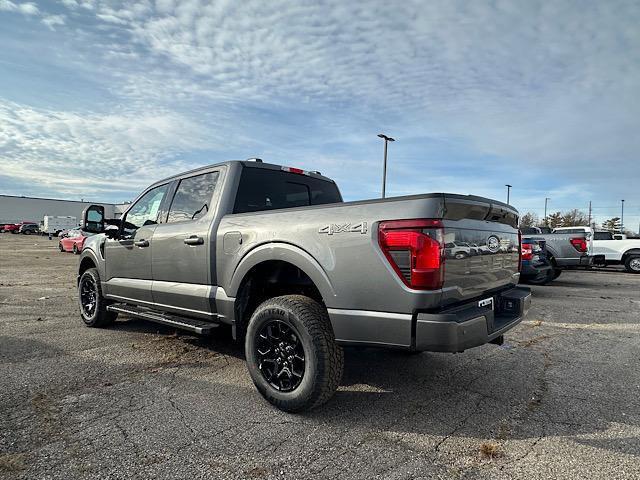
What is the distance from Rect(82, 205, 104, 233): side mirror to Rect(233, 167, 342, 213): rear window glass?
2277 millimetres

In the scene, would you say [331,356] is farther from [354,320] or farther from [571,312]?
[571,312]

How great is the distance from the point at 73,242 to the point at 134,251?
2098 centimetres

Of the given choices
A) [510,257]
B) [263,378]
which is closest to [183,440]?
[263,378]

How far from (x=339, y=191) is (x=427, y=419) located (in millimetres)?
2957

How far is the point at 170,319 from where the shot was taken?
416 cm

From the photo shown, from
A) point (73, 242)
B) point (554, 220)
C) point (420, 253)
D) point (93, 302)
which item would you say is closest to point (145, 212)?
point (93, 302)

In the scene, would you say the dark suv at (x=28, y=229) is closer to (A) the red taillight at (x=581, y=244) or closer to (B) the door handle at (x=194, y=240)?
(A) the red taillight at (x=581, y=244)

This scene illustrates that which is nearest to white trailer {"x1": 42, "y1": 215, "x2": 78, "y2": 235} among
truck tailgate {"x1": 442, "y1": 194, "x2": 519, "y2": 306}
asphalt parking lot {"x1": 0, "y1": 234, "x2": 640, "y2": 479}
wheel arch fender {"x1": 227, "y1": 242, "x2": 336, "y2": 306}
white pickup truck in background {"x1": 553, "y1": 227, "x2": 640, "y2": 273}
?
white pickup truck in background {"x1": 553, "y1": 227, "x2": 640, "y2": 273}

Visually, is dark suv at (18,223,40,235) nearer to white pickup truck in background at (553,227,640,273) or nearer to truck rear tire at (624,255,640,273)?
white pickup truck in background at (553,227,640,273)

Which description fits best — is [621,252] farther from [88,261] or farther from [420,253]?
[88,261]

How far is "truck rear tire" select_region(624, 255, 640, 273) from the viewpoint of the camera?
16047mm

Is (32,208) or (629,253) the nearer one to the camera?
(629,253)

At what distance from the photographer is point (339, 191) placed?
522 centimetres

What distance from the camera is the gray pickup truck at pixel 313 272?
2590 mm
